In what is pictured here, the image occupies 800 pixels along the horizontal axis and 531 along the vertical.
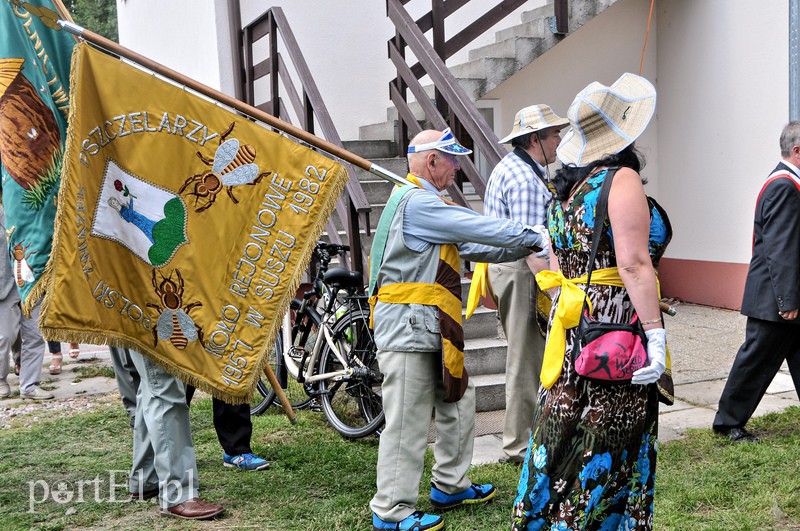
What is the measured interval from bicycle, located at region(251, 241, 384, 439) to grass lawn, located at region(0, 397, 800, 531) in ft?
0.63

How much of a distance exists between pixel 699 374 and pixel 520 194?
3.06 meters

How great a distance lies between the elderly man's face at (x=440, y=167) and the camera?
3826mm

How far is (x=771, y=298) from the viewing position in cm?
474

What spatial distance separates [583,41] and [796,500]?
6477 mm

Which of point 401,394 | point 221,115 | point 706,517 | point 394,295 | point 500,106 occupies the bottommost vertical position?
point 706,517

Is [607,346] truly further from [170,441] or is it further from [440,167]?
[170,441]

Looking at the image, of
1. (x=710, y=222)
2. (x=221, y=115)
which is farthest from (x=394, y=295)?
(x=710, y=222)

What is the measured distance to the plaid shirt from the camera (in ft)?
14.3

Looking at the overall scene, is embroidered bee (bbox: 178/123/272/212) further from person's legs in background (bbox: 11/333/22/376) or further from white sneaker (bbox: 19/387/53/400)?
person's legs in background (bbox: 11/333/22/376)

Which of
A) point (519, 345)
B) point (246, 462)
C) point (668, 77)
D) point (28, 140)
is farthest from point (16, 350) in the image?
point (668, 77)

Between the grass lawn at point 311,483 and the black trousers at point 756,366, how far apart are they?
0.64 ft

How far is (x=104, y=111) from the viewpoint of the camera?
12.2 feet

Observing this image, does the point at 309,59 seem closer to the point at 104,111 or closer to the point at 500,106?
the point at 500,106
